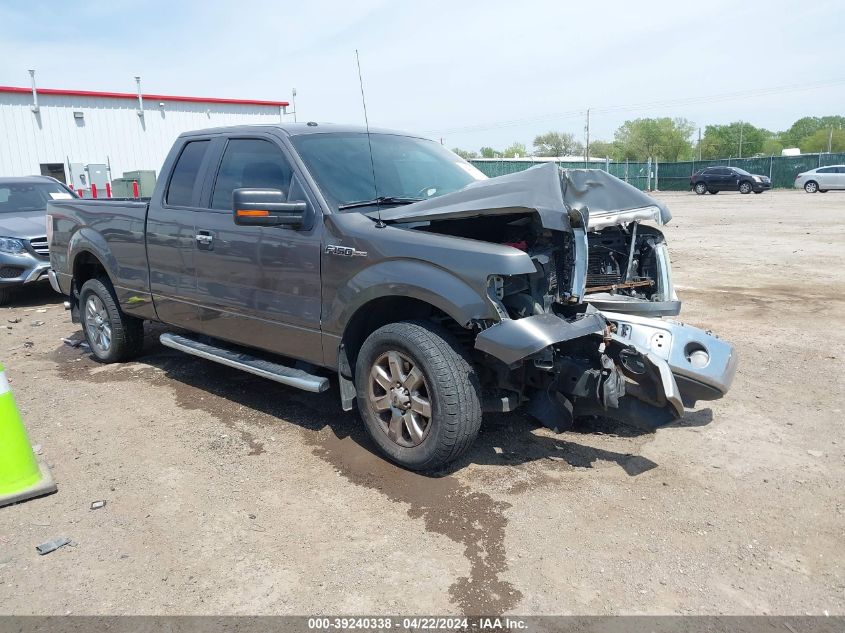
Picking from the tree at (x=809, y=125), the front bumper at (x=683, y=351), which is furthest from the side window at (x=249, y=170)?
the tree at (x=809, y=125)

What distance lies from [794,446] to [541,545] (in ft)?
6.53

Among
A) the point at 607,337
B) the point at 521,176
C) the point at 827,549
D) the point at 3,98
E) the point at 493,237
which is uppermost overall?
the point at 3,98

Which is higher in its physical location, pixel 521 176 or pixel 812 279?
pixel 521 176

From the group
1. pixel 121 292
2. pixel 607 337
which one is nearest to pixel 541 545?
pixel 607 337

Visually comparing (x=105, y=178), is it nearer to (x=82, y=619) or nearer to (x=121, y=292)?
(x=121, y=292)

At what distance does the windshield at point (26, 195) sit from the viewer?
1054 centimetres

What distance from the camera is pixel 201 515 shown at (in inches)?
139

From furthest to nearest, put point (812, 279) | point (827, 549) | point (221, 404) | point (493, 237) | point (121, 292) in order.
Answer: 1. point (812, 279)
2. point (121, 292)
3. point (221, 404)
4. point (493, 237)
5. point (827, 549)

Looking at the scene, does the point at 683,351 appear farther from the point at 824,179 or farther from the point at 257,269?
the point at 824,179

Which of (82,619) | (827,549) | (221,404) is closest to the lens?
(82,619)

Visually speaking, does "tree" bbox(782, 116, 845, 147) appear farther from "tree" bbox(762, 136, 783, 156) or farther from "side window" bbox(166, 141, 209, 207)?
"side window" bbox(166, 141, 209, 207)

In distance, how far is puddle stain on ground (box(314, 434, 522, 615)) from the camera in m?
2.80

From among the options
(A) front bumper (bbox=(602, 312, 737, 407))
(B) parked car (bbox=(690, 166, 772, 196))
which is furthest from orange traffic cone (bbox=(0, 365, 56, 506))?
(B) parked car (bbox=(690, 166, 772, 196))

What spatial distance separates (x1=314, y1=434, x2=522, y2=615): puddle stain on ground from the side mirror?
150cm
